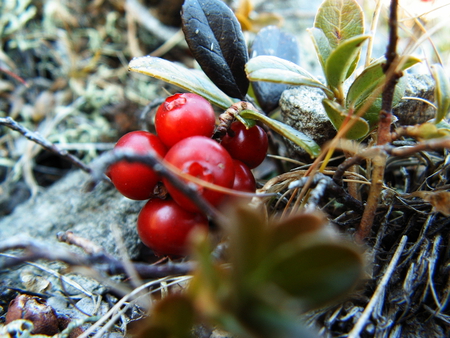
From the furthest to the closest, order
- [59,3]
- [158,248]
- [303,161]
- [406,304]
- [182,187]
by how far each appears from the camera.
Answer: [59,3], [303,161], [158,248], [406,304], [182,187]

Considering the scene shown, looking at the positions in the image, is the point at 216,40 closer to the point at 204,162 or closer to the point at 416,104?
the point at 204,162

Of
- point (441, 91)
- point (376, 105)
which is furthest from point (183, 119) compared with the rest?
point (441, 91)

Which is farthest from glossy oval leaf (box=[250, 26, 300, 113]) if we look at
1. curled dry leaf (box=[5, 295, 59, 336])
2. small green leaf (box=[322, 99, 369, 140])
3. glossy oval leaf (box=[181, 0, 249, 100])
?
curled dry leaf (box=[5, 295, 59, 336])

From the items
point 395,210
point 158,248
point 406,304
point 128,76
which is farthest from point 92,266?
point 128,76

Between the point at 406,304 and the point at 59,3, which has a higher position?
the point at 59,3

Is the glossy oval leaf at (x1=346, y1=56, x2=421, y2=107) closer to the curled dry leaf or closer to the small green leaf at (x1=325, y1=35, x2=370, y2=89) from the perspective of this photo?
the small green leaf at (x1=325, y1=35, x2=370, y2=89)

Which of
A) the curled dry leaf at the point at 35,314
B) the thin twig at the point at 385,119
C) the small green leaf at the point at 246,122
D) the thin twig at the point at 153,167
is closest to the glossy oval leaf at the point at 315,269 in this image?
the thin twig at the point at 153,167

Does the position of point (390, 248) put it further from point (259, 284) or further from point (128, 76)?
point (128, 76)
